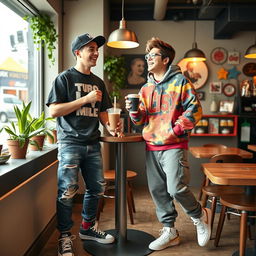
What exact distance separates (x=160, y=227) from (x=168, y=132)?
3.98 ft

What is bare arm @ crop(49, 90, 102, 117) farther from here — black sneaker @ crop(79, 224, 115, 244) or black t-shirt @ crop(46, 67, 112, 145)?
black sneaker @ crop(79, 224, 115, 244)

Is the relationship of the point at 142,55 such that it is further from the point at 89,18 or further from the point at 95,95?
the point at 95,95

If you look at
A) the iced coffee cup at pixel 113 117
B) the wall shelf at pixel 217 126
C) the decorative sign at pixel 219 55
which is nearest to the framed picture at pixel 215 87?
the decorative sign at pixel 219 55

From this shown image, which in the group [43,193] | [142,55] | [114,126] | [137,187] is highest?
[142,55]

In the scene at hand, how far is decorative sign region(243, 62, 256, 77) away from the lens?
4992 millimetres

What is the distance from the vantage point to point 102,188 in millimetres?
2557

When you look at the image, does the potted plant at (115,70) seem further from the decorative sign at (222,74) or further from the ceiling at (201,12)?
the decorative sign at (222,74)

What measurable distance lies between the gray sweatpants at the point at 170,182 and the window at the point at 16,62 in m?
1.35

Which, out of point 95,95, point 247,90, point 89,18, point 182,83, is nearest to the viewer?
point 95,95

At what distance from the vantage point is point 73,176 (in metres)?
2.33

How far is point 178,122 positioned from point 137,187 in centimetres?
284

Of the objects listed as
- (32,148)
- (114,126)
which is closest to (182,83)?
(114,126)

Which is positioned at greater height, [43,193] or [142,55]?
[142,55]

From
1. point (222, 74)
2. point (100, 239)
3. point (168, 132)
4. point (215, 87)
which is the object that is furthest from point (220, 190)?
point (222, 74)
